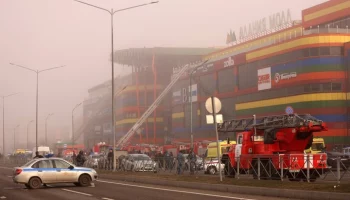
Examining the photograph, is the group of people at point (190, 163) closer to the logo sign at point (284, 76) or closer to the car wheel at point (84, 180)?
the car wheel at point (84, 180)

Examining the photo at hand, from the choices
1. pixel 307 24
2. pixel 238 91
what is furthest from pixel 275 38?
pixel 238 91

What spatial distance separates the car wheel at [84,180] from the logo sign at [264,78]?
5347 centimetres

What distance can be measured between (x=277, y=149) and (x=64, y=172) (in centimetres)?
1006

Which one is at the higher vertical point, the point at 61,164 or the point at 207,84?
the point at 207,84

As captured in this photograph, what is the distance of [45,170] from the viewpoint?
26609mm

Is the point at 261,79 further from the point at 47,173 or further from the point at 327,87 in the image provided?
the point at 47,173

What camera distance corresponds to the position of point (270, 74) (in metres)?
78.1

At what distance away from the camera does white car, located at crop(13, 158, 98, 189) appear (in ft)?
86.4

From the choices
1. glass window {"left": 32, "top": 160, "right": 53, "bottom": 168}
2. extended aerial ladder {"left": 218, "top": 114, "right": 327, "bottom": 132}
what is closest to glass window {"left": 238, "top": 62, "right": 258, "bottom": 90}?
extended aerial ladder {"left": 218, "top": 114, "right": 327, "bottom": 132}

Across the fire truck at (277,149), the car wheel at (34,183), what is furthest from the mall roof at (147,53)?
the car wheel at (34,183)

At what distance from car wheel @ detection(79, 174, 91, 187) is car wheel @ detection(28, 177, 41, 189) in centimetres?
198

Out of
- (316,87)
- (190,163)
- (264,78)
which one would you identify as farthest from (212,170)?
(264,78)

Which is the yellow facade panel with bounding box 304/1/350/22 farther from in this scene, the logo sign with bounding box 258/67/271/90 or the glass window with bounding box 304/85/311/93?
the glass window with bounding box 304/85/311/93

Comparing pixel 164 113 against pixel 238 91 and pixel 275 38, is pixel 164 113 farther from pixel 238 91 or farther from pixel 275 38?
pixel 275 38
